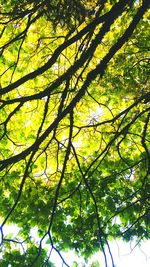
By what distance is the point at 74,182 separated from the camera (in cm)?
634

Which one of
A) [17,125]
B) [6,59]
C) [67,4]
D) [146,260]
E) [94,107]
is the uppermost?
[6,59]

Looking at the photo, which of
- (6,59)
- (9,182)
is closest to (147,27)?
(6,59)

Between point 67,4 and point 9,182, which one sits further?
point 9,182

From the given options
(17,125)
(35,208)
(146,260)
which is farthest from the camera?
(17,125)

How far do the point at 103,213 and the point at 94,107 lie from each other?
4.20 metres

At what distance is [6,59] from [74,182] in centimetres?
455

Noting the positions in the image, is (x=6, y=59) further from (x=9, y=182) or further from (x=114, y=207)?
(x=114, y=207)

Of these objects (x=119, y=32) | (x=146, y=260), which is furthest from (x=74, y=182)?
(x=119, y=32)

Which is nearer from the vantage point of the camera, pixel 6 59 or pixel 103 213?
pixel 103 213

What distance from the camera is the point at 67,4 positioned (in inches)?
161

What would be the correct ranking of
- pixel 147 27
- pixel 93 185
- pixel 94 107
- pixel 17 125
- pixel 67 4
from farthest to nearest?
pixel 94 107
pixel 17 125
pixel 147 27
pixel 93 185
pixel 67 4

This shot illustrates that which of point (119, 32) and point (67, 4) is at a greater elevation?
point (119, 32)

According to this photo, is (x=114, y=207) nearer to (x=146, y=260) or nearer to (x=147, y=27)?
(x=146, y=260)

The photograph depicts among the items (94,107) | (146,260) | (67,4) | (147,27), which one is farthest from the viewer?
(94,107)
